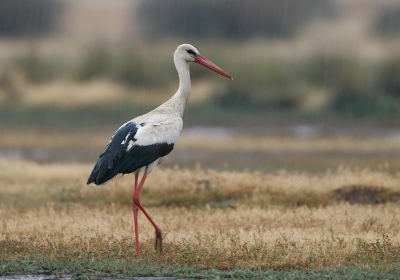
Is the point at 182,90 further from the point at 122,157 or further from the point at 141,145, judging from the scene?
the point at 122,157

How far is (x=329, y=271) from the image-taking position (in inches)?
370

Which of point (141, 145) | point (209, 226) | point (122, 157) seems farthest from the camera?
point (209, 226)

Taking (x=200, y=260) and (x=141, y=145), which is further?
(x=141, y=145)

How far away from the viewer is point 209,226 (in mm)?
13547

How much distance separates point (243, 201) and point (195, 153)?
20.3m

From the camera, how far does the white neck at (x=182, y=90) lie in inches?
466

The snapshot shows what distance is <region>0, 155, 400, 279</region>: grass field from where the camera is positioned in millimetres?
9773

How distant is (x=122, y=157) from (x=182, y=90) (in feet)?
5.40

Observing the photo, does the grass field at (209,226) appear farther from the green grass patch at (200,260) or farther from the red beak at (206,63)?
the red beak at (206,63)


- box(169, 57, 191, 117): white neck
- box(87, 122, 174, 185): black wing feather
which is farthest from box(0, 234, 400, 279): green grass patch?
box(169, 57, 191, 117): white neck

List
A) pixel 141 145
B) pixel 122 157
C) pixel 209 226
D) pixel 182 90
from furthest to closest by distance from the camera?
1. pixel 209 226
2. pixel 182 90
3. pixel 141 145
4. pixel 122 157

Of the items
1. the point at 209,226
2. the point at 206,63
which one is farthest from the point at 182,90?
the point at 209,226

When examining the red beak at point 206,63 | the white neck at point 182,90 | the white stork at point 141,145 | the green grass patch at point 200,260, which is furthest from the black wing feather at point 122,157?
the red beak at point 206,63

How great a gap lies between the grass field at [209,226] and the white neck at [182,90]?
6.34 feet
